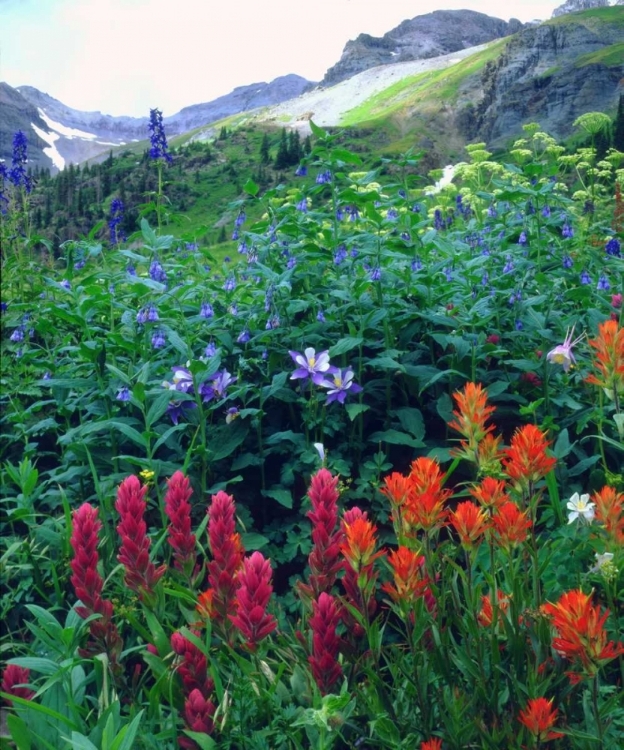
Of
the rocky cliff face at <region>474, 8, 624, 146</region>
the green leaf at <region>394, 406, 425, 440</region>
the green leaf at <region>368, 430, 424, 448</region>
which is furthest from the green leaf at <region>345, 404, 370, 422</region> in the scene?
the rocky cliff face at <region>474, 8, 624, 146</region>

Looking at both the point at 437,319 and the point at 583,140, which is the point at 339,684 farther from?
the point at 583,140

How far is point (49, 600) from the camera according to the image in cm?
317

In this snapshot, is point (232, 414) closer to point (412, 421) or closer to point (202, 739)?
point (412, 421)

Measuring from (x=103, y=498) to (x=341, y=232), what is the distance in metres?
2.44

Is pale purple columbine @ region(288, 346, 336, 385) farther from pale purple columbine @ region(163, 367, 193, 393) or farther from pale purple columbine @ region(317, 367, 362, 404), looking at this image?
pale purple columbine @ region(163, 367, 193, 393)

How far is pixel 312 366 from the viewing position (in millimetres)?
3396

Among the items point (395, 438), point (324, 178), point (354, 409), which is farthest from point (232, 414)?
point (324, 178)

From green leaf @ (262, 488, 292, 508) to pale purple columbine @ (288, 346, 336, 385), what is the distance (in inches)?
21.7

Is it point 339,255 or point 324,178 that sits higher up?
point 324,178

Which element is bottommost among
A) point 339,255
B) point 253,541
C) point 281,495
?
point 253,541

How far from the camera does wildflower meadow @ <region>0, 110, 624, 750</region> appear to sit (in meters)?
1.51

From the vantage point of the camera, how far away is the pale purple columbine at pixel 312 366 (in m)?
3.35

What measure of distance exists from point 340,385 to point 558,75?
178 ft

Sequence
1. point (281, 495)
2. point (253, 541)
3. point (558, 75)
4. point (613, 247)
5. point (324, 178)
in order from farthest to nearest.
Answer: point (558, 75)
point (613, 247)
point (324, 178)
point (281, 495)
point (253, 541)
